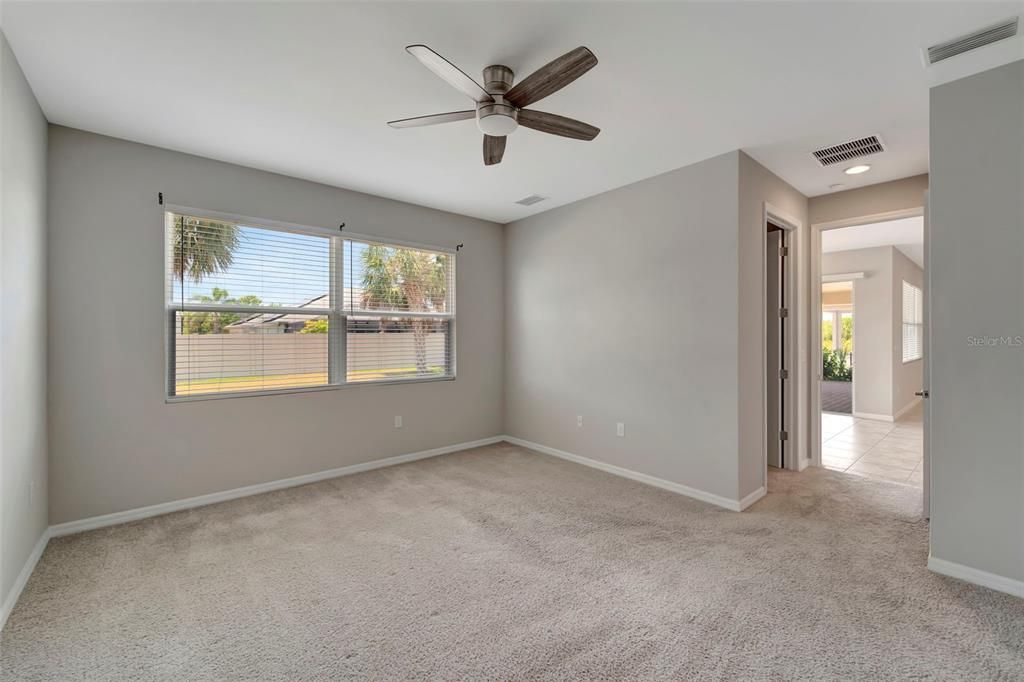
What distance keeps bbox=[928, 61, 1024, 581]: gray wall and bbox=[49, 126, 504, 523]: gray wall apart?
165 inches

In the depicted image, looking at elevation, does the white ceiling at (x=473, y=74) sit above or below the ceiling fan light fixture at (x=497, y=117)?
above

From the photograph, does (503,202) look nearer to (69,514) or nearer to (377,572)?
(377,572)

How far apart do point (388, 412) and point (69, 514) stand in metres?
2.29

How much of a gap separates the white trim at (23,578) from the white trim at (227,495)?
158 mm

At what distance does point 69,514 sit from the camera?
291 centimetres

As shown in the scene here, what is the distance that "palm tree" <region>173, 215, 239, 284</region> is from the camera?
3.33 meters

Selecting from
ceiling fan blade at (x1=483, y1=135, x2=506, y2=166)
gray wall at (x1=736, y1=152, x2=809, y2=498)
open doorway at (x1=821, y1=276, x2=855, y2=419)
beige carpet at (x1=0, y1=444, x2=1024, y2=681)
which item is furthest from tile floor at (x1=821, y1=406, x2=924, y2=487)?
ceiling fan blade at (x1=483, y1=135, x2=506, y2=166)

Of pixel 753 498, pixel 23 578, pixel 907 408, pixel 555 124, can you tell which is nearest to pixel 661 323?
pixel 753 498

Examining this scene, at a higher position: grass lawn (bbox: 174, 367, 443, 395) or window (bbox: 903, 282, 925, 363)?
window (bbox: 903, 282, 925, 363)

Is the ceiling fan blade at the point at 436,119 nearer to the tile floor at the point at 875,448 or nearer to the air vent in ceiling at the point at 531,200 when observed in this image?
the air vent in ceiling at the point at 531,200

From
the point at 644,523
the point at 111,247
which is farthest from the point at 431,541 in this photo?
the point at 111,247

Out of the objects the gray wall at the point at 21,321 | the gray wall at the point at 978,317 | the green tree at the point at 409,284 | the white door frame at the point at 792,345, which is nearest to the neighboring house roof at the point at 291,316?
the green tree at the point at 409,284

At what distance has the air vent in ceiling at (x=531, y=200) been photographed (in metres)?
4.39

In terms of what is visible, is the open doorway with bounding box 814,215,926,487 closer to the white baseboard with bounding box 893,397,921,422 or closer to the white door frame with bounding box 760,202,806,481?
the white baseboard with bounding box 893,397,921,422
